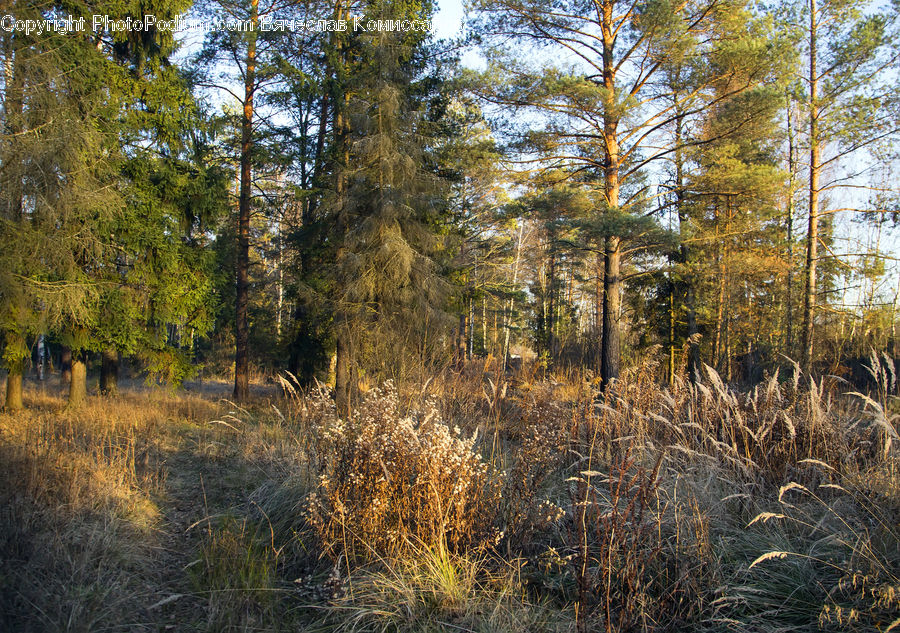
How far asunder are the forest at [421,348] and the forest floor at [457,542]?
1.1 inches

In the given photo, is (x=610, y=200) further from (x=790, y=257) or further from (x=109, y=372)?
(x=109, y=372)

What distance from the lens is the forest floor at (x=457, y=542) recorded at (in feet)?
8.70

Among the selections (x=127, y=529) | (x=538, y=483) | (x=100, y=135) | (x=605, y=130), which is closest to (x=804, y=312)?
(x=605, y=130)

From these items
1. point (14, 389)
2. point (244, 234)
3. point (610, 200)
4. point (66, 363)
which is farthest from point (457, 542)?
point (66, 363)

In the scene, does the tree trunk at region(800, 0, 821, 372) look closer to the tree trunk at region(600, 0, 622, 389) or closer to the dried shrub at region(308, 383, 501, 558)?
the tree trunk at region(600, 0, 622, 389)

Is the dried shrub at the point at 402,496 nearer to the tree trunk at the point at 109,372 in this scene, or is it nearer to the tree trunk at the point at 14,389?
the tree trunk at the point at 14,389

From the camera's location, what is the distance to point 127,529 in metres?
3.79

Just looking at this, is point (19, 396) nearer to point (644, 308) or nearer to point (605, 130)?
point (605, 130)

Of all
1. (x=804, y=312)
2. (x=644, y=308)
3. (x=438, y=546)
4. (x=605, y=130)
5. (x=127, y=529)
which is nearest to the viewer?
(x=438, y=546)

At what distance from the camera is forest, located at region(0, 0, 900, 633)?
290 cm

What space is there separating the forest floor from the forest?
0.09ft

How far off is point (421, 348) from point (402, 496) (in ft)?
24.9

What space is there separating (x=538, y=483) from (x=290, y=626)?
1661 mm

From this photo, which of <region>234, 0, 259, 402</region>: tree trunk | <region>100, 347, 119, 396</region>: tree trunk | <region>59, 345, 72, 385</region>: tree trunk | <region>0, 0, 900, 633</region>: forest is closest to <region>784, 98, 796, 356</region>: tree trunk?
<region>0, 0, 900, 633</region>: forest
